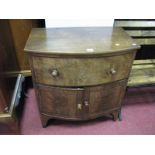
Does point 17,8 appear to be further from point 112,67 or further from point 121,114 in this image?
point 121,114

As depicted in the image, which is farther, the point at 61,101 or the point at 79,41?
the point at 61,101

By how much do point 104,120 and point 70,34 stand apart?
2.91ft

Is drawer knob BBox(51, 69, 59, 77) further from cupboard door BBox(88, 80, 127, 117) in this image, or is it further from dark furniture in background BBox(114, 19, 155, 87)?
dark furniture in background BBox(114, 19, 155, 87)

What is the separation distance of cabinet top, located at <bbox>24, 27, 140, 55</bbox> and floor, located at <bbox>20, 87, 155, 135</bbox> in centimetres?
80

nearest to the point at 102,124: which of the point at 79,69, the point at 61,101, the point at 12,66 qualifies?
the point at 61,101

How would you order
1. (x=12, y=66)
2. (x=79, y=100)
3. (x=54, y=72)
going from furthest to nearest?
(x=12, y=66)
(x=79, y=100)
(x=54, y=72)

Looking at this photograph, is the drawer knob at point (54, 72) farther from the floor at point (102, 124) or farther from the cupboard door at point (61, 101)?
the floor at point (102, 124)

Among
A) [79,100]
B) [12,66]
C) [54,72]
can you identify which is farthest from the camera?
[12,66]

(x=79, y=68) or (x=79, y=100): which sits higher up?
(x=79, y=68)

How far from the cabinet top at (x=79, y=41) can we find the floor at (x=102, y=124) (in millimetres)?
800

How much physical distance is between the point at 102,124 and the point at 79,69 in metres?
0.73

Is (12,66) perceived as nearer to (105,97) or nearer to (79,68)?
(79,68)

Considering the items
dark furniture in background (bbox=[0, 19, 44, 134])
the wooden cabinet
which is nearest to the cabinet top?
the wooden cabinet

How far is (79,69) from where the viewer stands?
41.8 inches
